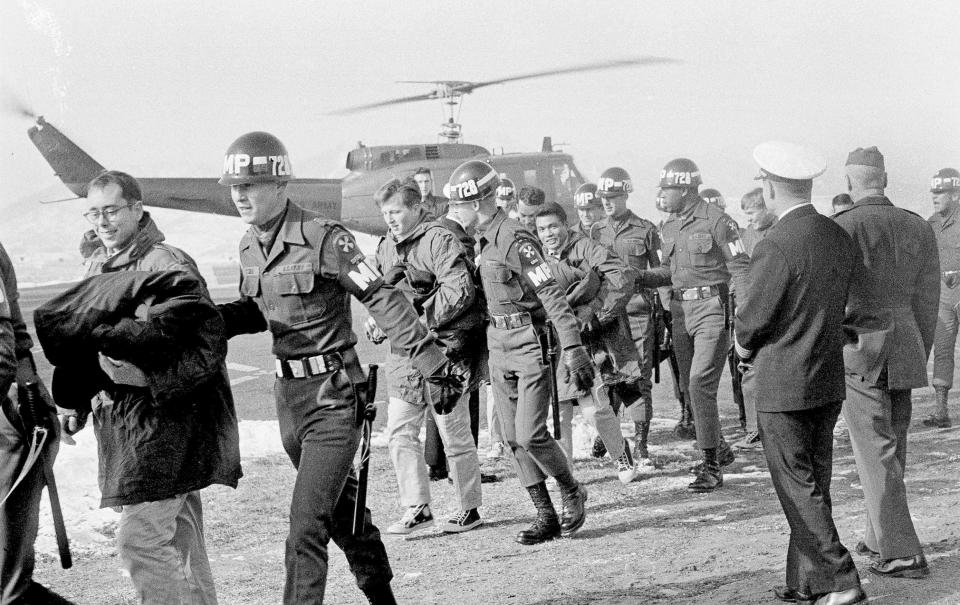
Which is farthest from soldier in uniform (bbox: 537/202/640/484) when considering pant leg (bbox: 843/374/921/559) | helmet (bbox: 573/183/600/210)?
pant leg (bbox: 843/374/921/559)

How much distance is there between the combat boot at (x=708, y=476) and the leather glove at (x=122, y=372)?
4471 mm

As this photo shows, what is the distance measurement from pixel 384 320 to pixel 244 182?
827mm

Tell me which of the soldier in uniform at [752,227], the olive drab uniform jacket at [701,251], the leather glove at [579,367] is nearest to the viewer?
the leather glove at [579,367]

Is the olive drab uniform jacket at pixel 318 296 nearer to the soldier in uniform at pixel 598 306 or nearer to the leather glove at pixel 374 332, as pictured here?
the leather glove at pixel 374 332

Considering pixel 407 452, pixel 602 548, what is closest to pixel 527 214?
pixel 407 452

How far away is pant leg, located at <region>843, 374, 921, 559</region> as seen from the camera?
16.2 ft

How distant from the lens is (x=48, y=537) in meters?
6.57

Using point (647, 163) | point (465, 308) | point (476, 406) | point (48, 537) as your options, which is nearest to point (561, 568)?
point (465, 308)

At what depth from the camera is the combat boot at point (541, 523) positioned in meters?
6.23

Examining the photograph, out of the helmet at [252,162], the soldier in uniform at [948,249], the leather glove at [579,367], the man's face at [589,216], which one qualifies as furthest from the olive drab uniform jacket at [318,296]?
the soldier in uniform at [948,249]

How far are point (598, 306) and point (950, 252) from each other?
4392 mm

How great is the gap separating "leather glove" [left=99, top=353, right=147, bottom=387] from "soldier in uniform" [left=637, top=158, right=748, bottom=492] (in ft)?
15.1

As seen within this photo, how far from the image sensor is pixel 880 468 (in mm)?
5020

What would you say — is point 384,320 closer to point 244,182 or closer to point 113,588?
point 244,182
